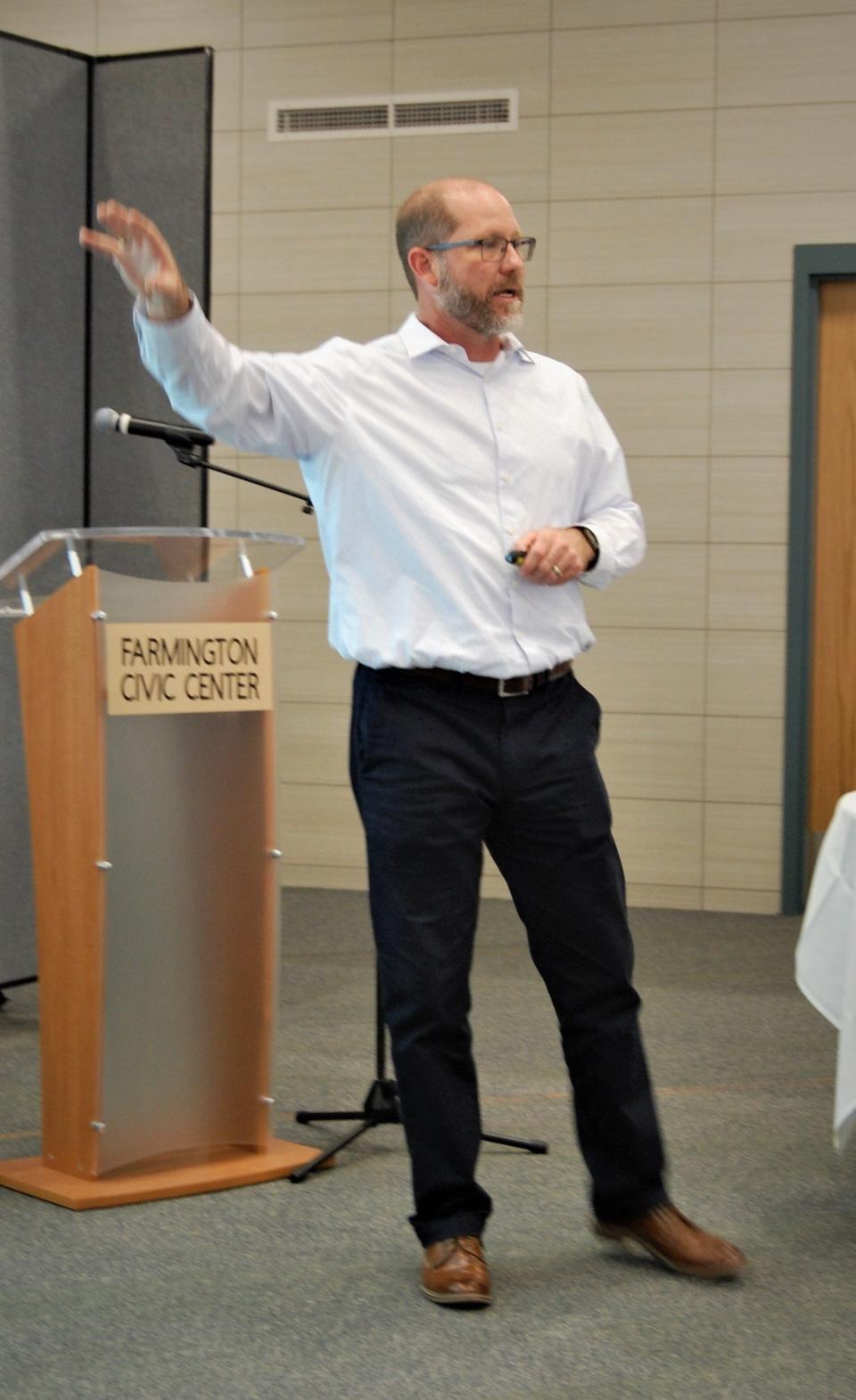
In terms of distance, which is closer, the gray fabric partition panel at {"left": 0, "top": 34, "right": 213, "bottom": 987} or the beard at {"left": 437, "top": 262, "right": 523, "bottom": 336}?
the beard at {"left": 437, "top": 262, "right": 523, "bottom": 336}

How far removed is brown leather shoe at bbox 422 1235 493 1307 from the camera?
2.14 metres

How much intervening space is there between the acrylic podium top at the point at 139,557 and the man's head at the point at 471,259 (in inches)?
21.9

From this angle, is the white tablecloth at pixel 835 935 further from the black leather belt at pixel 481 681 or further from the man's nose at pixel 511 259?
the man's nose at pixel 511 259

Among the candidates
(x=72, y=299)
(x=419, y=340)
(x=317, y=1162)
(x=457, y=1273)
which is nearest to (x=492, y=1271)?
(x=457, y=1273)

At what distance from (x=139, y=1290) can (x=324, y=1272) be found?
27cm

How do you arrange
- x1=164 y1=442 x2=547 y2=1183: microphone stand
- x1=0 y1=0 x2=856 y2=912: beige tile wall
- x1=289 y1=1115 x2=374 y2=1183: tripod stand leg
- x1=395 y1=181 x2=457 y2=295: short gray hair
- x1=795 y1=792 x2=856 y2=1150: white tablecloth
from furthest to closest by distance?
x1=0 y1=0 x2=856 y2=912: beige tile wall < x1=164 y1=442 x2=547 y2=1183: microphone stand < x1=289 y1=1115 x2=374 y2=1183: tripod stand leg < x1=795 y1=792 x2=856 y2=1150: white tablecloth < x1=395 y1=181 x2=457 y2=295: short gray hair

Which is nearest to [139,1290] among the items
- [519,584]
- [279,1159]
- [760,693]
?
[279,1159]

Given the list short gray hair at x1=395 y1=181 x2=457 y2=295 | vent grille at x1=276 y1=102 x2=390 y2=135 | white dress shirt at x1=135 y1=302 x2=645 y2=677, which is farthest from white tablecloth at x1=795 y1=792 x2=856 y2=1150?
vent grille at x1=276 y1=102 x2=390 y2=135

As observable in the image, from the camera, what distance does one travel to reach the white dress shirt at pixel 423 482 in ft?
7.06

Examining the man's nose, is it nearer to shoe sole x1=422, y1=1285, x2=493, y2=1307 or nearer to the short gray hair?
the short gray hair

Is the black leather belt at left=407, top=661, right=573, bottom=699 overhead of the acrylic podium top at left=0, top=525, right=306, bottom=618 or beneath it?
beneath

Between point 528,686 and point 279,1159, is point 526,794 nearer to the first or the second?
point 528,686

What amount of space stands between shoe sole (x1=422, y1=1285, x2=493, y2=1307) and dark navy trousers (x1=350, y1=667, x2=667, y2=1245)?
0.08 metres

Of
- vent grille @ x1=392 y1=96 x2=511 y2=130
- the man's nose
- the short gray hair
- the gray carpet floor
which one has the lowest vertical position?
the gray carpet floor
